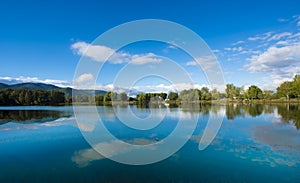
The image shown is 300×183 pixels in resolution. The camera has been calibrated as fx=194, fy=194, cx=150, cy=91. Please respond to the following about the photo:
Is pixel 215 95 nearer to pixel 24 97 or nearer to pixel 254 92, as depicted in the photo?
pixel 254 92

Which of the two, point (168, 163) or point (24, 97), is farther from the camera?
point (24, 97)

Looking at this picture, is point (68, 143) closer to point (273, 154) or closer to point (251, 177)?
point (251, 177)

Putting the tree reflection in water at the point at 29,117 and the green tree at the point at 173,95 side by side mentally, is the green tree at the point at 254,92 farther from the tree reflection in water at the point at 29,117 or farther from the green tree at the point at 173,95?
the tree reflection in water at the point at 29,117

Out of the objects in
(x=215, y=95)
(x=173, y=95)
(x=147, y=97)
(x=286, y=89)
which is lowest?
(x=147, y=97)

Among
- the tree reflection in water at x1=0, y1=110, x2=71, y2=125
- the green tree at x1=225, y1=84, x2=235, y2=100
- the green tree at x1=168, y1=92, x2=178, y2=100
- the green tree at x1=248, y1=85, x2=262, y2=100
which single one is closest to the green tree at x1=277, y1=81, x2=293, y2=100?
the green tree at x1=248, y1=85, x2=262, y2=100

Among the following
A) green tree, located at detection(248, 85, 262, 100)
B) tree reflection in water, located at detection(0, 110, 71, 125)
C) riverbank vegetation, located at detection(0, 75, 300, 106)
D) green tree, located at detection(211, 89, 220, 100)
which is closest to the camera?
tree reflection in water, located at detection(0, 110, 71, 125)

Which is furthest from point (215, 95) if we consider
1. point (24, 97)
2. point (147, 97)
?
point (24, 97)

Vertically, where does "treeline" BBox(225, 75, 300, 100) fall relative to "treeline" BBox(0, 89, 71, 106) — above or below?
above

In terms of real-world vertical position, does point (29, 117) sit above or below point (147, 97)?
below

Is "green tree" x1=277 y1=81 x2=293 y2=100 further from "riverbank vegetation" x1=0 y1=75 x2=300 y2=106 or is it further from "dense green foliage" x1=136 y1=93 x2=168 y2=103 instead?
"dense green foliage" x1=136 y1=93 x2=168 y2=103

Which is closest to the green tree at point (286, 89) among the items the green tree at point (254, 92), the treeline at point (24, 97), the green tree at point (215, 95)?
the green tree at point (254, 92)

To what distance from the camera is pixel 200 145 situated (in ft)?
29.7

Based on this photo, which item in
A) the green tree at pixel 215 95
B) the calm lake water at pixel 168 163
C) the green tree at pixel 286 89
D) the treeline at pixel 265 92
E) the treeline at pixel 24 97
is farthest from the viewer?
the green tree at pixel 215 95

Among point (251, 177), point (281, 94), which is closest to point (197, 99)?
point (281, 94)
